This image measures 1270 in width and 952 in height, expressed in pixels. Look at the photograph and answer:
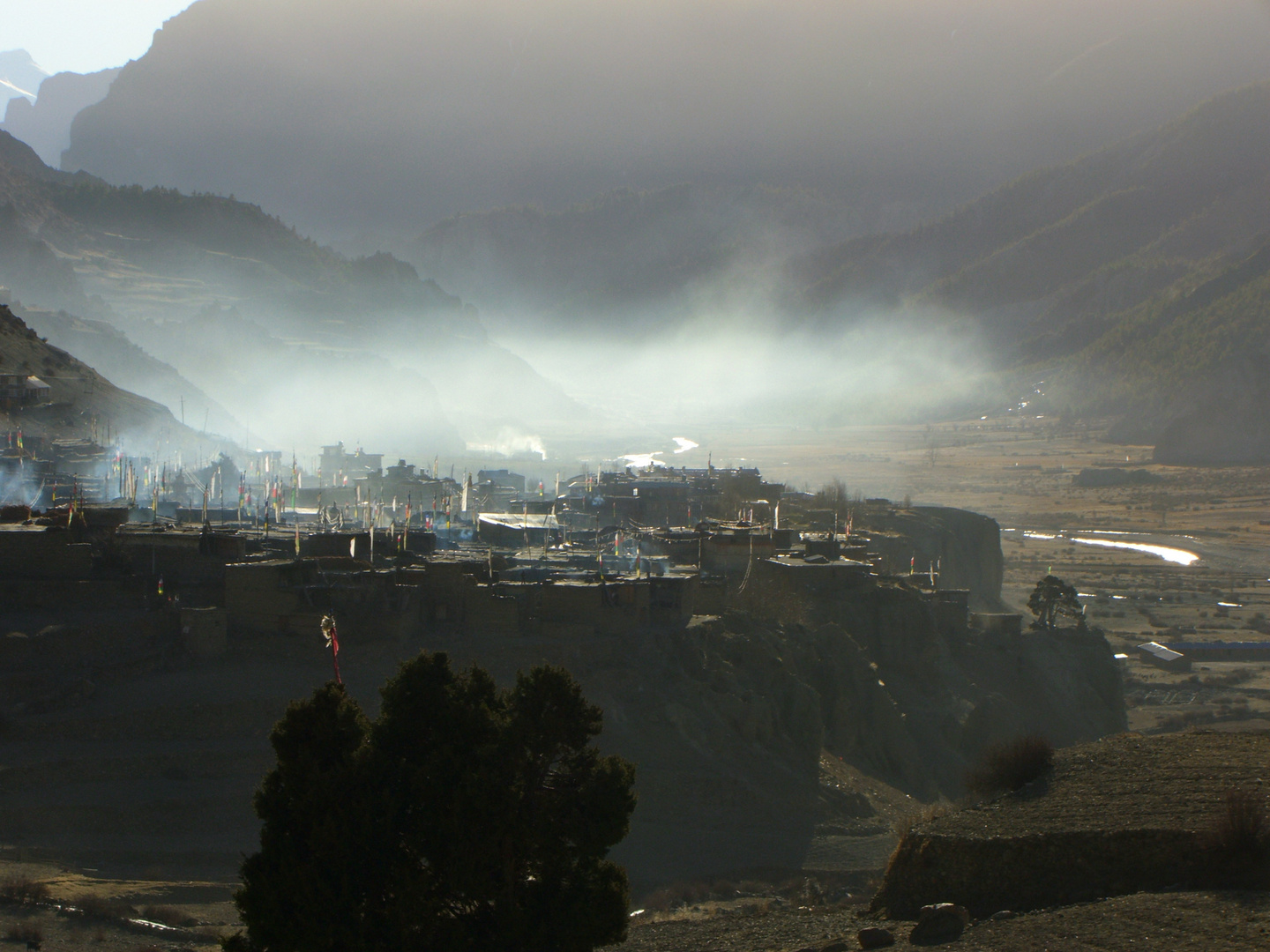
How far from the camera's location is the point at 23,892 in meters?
14.6

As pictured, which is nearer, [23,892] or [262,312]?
[23,892]

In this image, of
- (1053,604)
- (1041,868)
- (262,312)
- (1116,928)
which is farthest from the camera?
(262,312)

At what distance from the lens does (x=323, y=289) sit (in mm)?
137250

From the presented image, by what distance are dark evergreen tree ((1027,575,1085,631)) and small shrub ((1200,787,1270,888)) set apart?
24.5 meters

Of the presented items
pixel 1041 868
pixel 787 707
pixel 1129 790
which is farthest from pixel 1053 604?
pixel 1041 868

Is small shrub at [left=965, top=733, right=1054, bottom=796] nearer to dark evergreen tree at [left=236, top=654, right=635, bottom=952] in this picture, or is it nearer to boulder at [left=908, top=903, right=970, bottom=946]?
boulder at [left=908, top=903, right=970, bottom=946]

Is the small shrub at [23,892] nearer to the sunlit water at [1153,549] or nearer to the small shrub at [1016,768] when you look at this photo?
the small shrub at [1016,768]

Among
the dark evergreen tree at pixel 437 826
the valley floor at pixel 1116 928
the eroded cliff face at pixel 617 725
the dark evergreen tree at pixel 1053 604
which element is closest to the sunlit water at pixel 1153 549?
the dark evergreen tree at pixel 1053 604

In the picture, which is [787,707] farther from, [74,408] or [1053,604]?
[74,408]

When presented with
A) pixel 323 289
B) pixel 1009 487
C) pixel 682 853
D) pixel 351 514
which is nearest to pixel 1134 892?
pixel 682 853

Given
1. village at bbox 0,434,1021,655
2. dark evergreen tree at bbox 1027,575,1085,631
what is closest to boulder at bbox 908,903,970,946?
village at bbox 0,434,1021,655

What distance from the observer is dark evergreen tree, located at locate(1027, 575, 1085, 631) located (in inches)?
1415

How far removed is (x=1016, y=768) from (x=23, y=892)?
9.74 meters

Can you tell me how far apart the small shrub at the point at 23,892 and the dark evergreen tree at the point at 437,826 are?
4.98 meters
